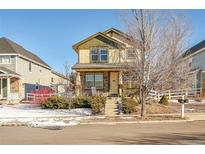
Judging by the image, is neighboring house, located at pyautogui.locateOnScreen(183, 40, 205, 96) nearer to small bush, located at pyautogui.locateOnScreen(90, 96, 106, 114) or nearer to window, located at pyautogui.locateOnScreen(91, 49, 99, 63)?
window, located at pyautogui.locateOnScreen(91, 49, 99, 63)

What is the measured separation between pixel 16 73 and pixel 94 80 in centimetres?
659

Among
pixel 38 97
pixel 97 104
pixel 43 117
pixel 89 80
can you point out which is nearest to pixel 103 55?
pixel 89 80

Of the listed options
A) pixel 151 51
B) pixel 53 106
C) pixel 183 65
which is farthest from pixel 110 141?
pixel 183 65

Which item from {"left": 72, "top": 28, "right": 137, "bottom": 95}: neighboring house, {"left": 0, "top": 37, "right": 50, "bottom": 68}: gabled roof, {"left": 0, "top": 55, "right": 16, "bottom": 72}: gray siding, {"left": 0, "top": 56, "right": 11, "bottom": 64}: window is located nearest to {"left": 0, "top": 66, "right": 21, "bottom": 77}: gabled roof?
{"left": 0, "top": 55, "right": 16, "bottom": 72}: gray siding

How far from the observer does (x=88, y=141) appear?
8930 mm

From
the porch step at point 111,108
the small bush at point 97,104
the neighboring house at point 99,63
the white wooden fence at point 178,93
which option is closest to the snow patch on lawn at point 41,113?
the small bush at point 97,104

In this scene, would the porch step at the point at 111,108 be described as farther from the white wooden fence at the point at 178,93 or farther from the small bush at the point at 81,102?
the white wooden fence at the point at 178,93

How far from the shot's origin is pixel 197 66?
30031mm

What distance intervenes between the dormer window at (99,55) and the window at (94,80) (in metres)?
1.20

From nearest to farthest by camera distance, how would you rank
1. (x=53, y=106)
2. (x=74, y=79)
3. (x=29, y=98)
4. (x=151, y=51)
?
(x=151, y=51) → (x=53, y=106) → (x=29, y=98) → (x=74, y=79)

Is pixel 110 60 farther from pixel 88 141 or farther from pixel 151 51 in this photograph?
pixel 88 141

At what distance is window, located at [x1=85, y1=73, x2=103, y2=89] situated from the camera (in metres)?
25.3

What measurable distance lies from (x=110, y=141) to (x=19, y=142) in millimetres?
2588

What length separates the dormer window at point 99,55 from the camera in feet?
84.5
